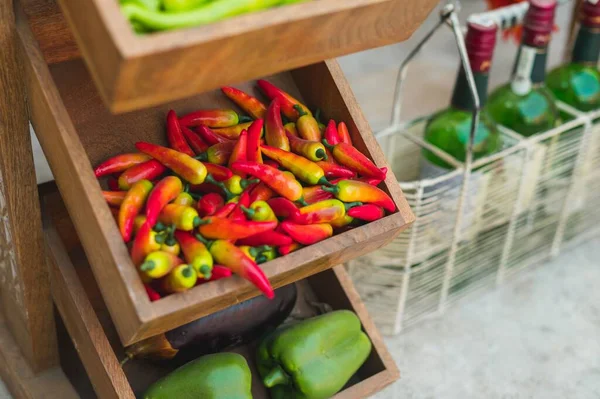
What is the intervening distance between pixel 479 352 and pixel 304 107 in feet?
2.54

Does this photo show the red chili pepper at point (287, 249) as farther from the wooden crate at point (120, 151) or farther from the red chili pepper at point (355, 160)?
the red chili pepper at point (355, 160)

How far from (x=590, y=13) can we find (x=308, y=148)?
2.82ft

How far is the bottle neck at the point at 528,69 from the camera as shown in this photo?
1.37m

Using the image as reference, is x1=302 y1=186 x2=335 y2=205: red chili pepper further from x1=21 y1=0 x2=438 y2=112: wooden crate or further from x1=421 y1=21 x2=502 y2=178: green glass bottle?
x1=421 y1=21 x2=502 y2=178: green glass bottle

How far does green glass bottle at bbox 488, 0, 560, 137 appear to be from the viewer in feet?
4.40

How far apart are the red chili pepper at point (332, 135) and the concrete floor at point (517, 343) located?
0.66 m

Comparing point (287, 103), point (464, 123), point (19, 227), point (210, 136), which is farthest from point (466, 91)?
point (19, 227)

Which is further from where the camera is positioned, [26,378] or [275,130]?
[26,378]

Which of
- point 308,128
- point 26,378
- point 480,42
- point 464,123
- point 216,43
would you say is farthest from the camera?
point 464,123

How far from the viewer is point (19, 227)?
3.01 feet

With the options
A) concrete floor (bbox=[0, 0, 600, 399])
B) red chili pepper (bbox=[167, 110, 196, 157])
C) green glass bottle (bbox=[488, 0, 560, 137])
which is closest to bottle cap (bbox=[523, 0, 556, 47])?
green glass bottle (bbox=[488, 0, 560, 137])

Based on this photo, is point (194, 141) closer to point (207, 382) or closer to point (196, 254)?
point (196, 254)

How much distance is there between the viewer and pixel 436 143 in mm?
1399

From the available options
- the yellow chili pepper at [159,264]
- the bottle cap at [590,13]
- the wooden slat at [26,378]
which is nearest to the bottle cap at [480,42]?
the bottle cap at [590,13]
